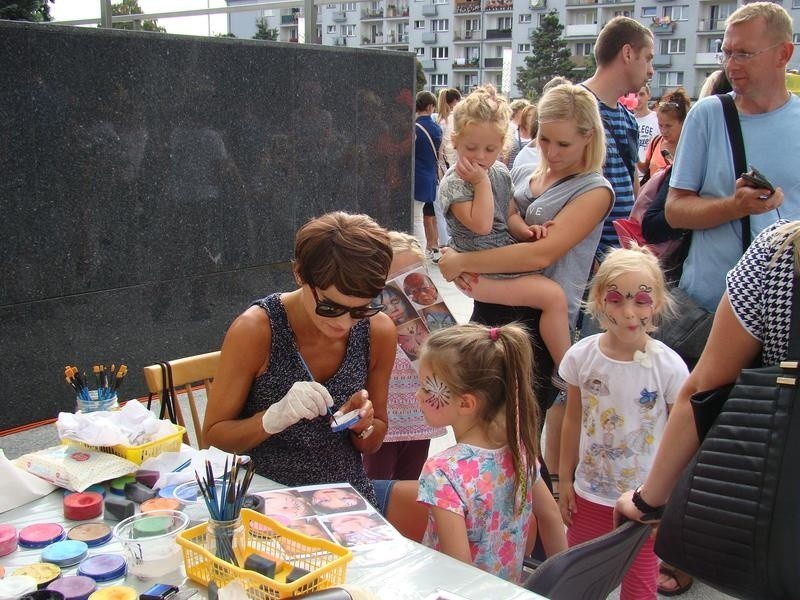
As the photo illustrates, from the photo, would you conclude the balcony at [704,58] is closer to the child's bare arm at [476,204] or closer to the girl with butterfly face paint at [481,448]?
the child's bare arm at [476,204]

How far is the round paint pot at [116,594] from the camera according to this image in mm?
1258

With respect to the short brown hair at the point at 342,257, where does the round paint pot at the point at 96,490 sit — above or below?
below

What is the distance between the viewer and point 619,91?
3320 millimetres

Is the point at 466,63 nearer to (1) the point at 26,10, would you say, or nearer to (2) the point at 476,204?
(1) the point at 26,10

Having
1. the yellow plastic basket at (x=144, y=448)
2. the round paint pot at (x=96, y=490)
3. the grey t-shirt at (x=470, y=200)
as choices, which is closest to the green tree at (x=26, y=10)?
the grey t-shirt at (x=470, y=200)

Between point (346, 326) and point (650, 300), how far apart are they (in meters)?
1.00

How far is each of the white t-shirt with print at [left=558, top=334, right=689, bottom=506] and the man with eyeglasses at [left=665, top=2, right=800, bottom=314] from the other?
18.4 inches

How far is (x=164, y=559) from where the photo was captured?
53.7 inches

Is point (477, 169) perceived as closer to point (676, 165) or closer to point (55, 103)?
point (676, 165)

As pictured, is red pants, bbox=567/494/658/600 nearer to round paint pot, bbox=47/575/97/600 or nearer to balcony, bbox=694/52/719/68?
round paint pot, bbox=47/575/97/600

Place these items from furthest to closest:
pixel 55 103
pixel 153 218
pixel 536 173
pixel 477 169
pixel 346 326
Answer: pixel 153 218, pixel 55 103, pixel 536 173, pixel 477 169, pixel 346 326

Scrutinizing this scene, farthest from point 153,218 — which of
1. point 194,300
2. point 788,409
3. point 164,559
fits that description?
point 788,409

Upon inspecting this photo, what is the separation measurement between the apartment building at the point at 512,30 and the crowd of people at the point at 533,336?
146 feet

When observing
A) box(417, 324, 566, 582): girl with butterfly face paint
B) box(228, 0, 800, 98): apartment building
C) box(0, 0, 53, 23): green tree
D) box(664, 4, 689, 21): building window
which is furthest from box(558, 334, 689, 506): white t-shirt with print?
box(664, 4, 689, 21): building window
